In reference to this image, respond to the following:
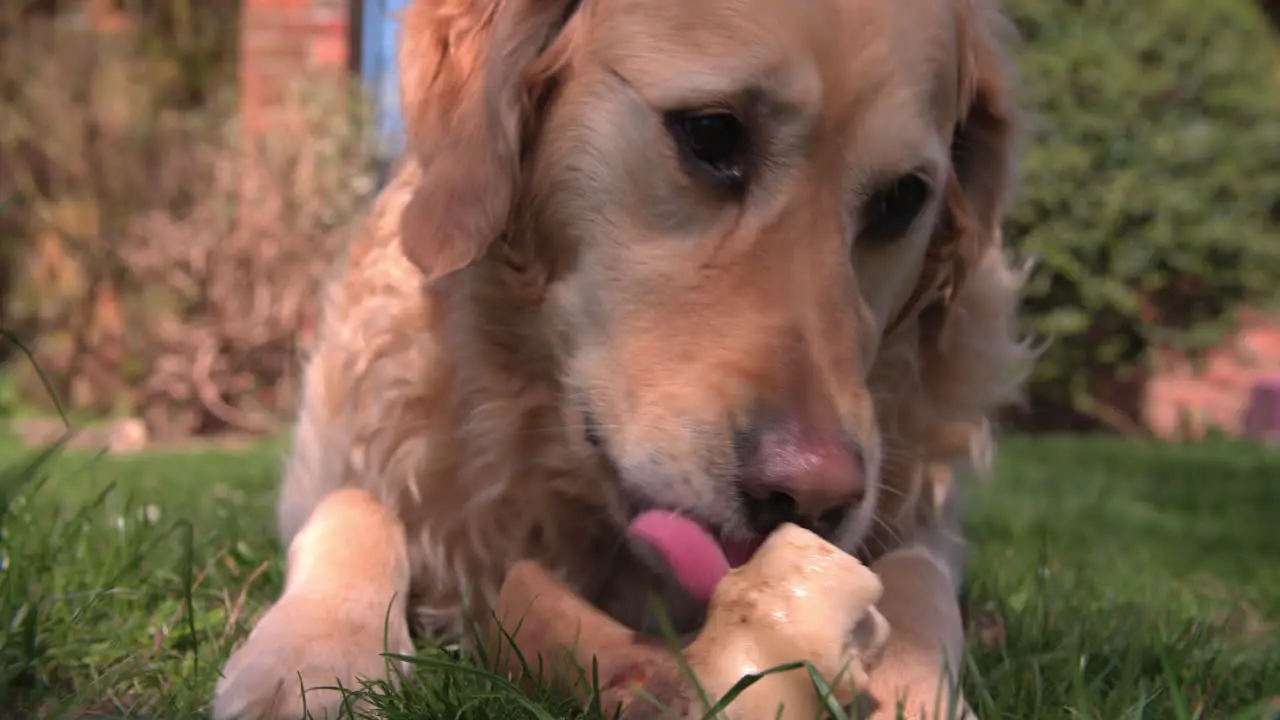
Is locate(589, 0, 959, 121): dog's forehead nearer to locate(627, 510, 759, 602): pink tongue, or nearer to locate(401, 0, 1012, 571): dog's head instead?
locate(401, 0, 1012, 571): dog's head

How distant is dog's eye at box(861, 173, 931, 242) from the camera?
1700 mm

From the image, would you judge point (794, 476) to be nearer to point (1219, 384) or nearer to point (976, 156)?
point (976, 156)

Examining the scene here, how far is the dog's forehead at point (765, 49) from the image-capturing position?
1.55m

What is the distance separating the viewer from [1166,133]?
6.99m

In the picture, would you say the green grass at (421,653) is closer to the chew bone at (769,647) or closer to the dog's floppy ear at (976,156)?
the chew bone at (769,647)

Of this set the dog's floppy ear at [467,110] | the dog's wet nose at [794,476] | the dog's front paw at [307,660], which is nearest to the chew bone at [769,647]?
the dog's wet nose at [794,476]

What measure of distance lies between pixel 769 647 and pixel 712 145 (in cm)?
73

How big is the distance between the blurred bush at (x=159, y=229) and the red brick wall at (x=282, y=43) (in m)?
0.22

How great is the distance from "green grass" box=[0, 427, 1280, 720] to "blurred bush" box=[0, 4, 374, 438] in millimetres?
3122

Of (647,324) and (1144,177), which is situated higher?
(647,324)

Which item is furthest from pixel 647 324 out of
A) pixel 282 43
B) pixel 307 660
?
pixel 282 43

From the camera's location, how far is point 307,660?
4.58 ft

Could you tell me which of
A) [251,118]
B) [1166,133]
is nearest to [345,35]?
[251,118]

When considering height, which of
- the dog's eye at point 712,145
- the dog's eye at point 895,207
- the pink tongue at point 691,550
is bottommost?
the pink tongue at point 691,550
